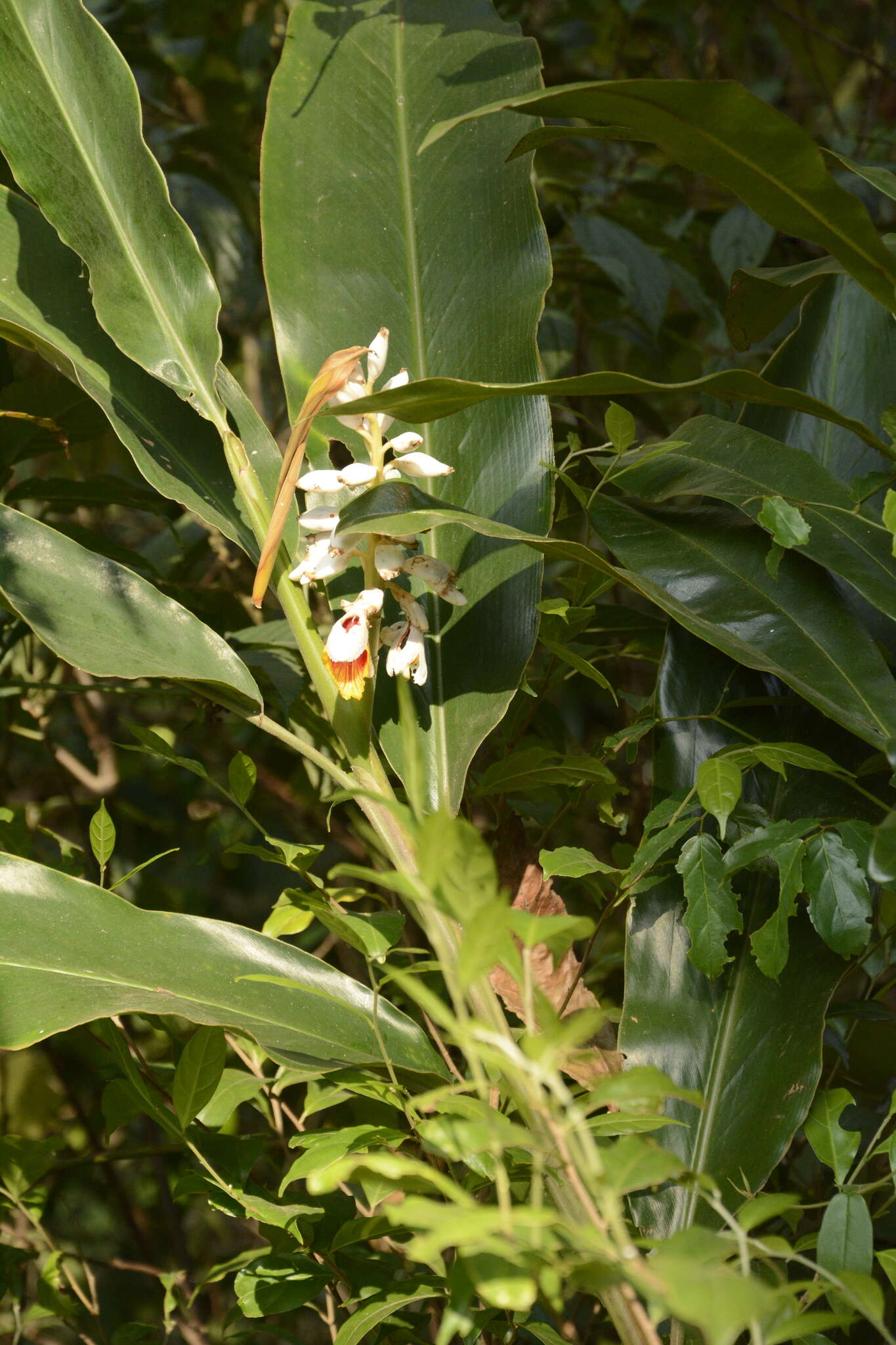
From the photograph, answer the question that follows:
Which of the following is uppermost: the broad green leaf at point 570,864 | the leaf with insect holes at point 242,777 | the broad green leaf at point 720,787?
the broad green leaf at point 720,787

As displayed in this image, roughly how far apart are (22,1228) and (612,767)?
2.47ft

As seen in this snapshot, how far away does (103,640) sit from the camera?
0.54m

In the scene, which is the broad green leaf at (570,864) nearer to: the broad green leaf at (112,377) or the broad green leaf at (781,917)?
the broad green leaf at (781,917)

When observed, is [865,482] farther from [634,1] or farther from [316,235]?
[634,1]

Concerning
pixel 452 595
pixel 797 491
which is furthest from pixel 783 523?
pixel 452 595

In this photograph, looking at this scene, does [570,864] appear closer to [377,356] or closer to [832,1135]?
[832,1135]

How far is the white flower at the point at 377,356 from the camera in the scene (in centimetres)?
54

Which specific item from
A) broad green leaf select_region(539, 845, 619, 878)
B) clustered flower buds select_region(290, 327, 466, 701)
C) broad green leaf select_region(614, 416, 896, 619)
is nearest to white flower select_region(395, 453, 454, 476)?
clustered flower buds select_region(290, 327, 466, 701)

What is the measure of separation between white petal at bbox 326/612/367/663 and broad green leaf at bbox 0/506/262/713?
62 mm

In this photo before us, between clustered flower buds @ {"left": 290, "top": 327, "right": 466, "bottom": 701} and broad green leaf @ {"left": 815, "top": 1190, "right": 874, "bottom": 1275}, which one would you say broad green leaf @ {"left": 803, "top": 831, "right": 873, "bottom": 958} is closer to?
broad green leaf @ {"left": 815, "top": 1190, "right": 874, "bottom": 1275}

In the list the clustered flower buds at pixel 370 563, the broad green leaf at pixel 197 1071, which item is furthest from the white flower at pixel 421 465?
the broad green leaf at pixel 197 1071

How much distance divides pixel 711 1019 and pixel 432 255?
1.58ft

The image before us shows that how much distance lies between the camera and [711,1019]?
1.84ft

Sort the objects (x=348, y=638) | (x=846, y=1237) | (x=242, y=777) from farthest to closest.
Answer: (x=242, y=777), (x=348, y=638), (x=846, y=1237)
